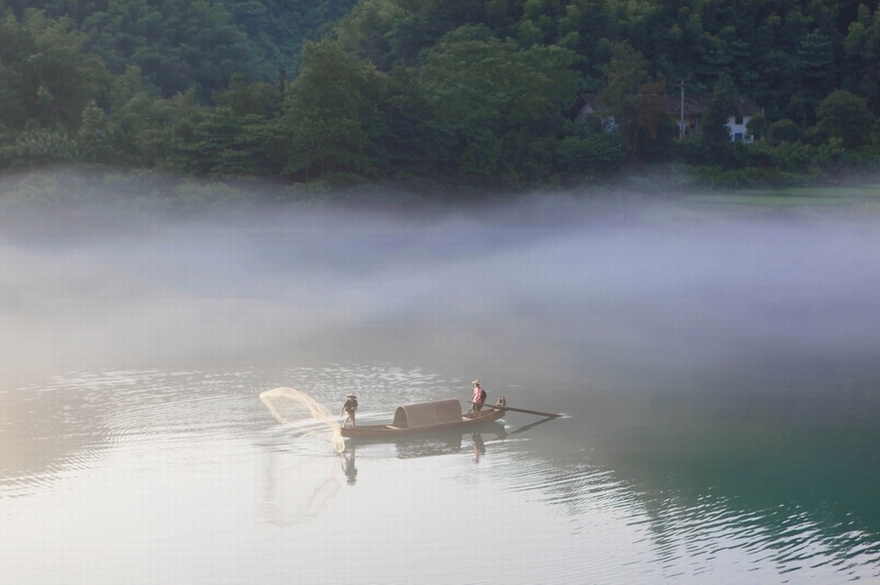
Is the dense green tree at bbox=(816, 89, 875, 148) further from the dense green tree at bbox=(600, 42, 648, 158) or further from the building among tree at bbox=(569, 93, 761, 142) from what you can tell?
the dense green tree at bbox=(600, 42, 648, 158)

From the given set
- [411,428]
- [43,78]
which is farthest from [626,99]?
[411,428]

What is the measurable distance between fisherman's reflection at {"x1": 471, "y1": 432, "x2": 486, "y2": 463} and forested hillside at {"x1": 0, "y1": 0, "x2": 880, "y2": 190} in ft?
119

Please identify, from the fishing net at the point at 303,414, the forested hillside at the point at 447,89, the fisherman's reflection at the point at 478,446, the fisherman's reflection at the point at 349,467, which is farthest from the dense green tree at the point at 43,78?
the fisherman's reflection at the point at 349,467

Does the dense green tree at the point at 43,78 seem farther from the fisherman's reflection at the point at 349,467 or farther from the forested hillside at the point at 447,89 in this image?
the fisherman's reflection at the point at 349,467

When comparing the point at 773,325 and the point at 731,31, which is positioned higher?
the point at 731,31

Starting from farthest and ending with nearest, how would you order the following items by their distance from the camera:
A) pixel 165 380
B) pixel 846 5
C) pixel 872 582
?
1. pixel 846 5
2. pixel 165 380
3. pixel 872 582

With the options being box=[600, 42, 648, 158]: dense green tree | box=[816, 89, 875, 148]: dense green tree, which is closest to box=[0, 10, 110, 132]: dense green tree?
box=[600, 42, 648, 158]: dense green tree

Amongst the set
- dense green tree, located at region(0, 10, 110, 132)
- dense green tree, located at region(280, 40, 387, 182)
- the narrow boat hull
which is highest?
dense green tree, located at region(0, 10, 110, 132)

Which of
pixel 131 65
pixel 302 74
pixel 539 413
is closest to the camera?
pixel 539 413

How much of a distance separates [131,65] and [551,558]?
65.2m

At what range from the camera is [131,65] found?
7406 centimetres

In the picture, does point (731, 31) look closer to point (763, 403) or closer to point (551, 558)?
point (763, 403)

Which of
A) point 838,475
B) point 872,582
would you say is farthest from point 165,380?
point 872,582

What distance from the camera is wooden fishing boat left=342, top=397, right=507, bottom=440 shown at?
19.2 meters
